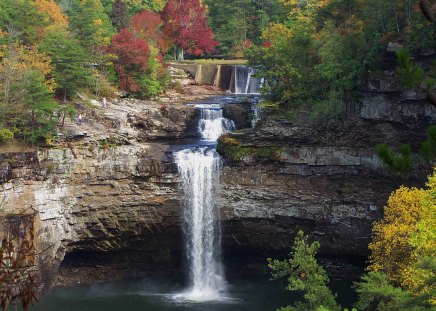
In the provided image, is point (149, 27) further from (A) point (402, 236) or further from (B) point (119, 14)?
(A) point (402, 236)

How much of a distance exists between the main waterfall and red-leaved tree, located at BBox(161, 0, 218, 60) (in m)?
17.1

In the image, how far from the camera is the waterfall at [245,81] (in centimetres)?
4041

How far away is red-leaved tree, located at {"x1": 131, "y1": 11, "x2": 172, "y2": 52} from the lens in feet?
139

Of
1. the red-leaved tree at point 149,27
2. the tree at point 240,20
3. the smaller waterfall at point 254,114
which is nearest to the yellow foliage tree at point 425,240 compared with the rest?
the smaller waterfall at point 254,114

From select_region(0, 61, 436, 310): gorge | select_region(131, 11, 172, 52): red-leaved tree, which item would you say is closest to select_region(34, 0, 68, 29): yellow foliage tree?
select_region(131, 11, 172, 52): red-leaved tree

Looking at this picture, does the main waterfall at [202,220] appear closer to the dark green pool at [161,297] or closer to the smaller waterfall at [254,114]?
the dark green pool at [161,297]

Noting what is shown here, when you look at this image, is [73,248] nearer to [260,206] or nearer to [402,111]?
[260,206]

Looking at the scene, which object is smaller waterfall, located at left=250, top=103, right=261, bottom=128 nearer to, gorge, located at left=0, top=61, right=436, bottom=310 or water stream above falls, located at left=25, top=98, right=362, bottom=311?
water stream above falls, located at left=25, top=98, right=362, bottom=311

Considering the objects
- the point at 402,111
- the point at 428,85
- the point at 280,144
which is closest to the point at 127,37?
the point at 280,144

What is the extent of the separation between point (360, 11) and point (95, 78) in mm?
15918

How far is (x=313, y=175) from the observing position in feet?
97.9

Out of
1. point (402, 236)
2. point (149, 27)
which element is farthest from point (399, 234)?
point (149, 27)

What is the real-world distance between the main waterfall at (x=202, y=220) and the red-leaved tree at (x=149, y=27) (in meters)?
13.4

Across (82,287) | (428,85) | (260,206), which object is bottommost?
(82,287)
